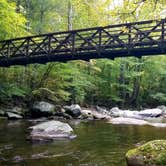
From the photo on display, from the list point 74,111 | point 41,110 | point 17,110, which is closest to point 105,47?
point 41,110

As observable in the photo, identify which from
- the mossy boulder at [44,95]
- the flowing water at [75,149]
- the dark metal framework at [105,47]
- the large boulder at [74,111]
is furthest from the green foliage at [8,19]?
the flowing water at [75,149]

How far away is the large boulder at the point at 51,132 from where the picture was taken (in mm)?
12711

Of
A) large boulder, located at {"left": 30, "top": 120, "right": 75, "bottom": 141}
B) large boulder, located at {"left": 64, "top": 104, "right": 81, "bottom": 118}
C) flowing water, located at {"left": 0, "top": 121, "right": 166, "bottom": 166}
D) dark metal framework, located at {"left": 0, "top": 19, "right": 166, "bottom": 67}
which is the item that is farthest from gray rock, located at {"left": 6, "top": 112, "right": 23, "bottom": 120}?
large boulder, located at {"left": 30, "top": 120, "right": 75, "bottom": 141}

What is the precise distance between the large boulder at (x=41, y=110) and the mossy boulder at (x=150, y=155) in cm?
1452

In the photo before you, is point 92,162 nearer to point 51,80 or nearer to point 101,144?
point 101,144

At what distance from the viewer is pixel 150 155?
7.95 meters

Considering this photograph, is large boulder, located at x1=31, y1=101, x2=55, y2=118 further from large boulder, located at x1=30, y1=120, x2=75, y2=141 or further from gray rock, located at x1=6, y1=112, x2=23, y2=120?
→ large boulder, located at x1=30, y1=120, x2=75, y2=141

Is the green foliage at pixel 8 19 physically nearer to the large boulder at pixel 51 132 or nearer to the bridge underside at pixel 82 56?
the bridge underside at pixel 82 56

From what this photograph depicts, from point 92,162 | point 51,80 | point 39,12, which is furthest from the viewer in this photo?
point 39,12

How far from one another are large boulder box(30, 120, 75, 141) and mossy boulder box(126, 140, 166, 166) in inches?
197

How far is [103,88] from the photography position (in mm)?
35188

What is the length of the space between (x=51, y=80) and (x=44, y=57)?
7.44m

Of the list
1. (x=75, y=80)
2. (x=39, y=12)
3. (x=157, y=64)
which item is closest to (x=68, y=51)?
(x=75, y=80)

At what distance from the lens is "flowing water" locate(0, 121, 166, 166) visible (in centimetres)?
947
